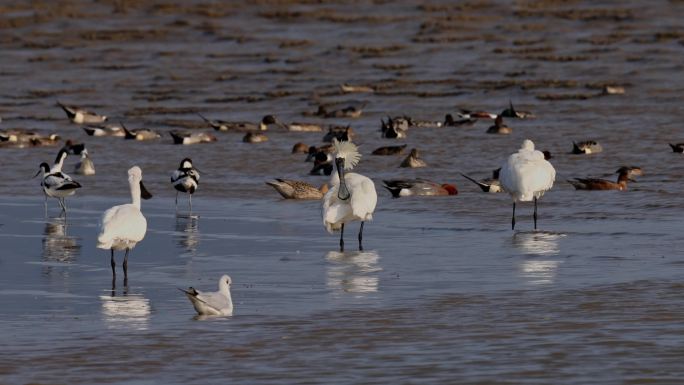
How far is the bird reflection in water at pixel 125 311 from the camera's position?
10.9m

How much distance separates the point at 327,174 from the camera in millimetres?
23641

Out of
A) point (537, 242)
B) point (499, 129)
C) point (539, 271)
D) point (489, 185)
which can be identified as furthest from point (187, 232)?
point (499, 129)

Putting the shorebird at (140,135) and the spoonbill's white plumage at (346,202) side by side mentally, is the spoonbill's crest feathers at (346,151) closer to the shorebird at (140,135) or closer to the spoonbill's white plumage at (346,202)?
the spoonbill's white plumage at (346,202)

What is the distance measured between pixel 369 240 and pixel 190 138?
12.2 m

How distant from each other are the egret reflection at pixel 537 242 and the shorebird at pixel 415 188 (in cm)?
366

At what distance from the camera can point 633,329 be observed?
33.5 feet

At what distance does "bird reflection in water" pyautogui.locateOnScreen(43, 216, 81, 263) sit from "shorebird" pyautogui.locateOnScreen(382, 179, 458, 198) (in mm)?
4248

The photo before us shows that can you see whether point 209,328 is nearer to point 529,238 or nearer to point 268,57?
point 529,238

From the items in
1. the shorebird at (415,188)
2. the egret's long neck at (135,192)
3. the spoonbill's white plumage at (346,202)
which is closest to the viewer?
the egret's long neck at (135,192)

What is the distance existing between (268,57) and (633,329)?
112 feet

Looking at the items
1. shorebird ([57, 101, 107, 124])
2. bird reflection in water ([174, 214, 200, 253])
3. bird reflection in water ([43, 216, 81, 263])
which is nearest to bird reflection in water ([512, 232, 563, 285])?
bird reflection in water ([174, 214, 200, 253])

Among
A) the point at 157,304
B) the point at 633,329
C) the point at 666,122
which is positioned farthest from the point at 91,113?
the point at 633,329

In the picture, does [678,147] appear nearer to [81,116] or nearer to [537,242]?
[537,242]

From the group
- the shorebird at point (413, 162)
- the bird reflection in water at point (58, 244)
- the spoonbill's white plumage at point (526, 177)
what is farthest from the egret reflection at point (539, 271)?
the shorebird at point (413, 162)
